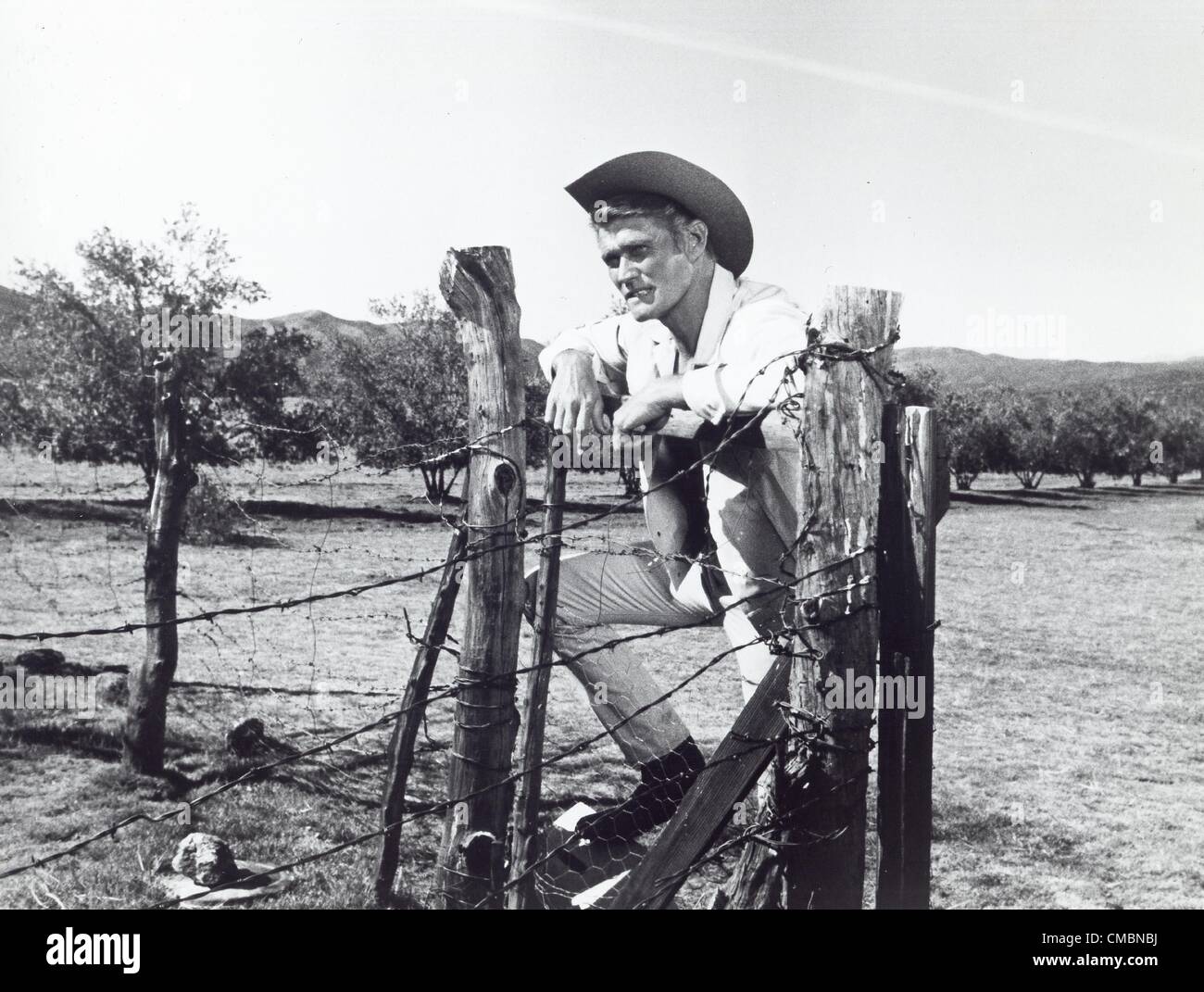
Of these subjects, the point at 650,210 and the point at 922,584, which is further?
the point at 650,210

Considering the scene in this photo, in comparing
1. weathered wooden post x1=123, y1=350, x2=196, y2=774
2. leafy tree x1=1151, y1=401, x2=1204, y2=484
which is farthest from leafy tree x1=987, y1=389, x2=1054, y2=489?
weathered wooden post x1=123, y1=350, x2=196, y2=774

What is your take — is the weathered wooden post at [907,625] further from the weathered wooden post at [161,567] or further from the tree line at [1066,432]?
the tree line at [1066,432]

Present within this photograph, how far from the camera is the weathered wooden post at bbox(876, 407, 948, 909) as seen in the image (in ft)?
7.51

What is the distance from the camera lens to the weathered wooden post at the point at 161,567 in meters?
5.12

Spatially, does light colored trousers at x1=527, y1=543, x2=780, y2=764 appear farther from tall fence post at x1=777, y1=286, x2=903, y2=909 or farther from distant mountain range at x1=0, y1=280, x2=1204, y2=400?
distant mountain range at x1=0, y1=280, x2=1204, y2=400

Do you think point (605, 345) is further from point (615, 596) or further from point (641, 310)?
point (615, 596)

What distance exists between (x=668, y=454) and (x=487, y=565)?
838 millimetres

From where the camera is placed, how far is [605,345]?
12.6 ft

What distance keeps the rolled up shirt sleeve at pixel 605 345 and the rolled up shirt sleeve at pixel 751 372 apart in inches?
33.6

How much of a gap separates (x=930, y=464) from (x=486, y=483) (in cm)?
130

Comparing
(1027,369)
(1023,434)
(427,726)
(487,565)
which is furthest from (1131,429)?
(487,565)

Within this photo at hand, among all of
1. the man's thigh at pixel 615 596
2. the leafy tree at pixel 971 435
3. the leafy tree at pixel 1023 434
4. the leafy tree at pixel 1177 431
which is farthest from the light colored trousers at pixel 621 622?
the leafy tree at pixel 1023 434

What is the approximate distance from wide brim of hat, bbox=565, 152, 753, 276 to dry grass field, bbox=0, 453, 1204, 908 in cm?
136
